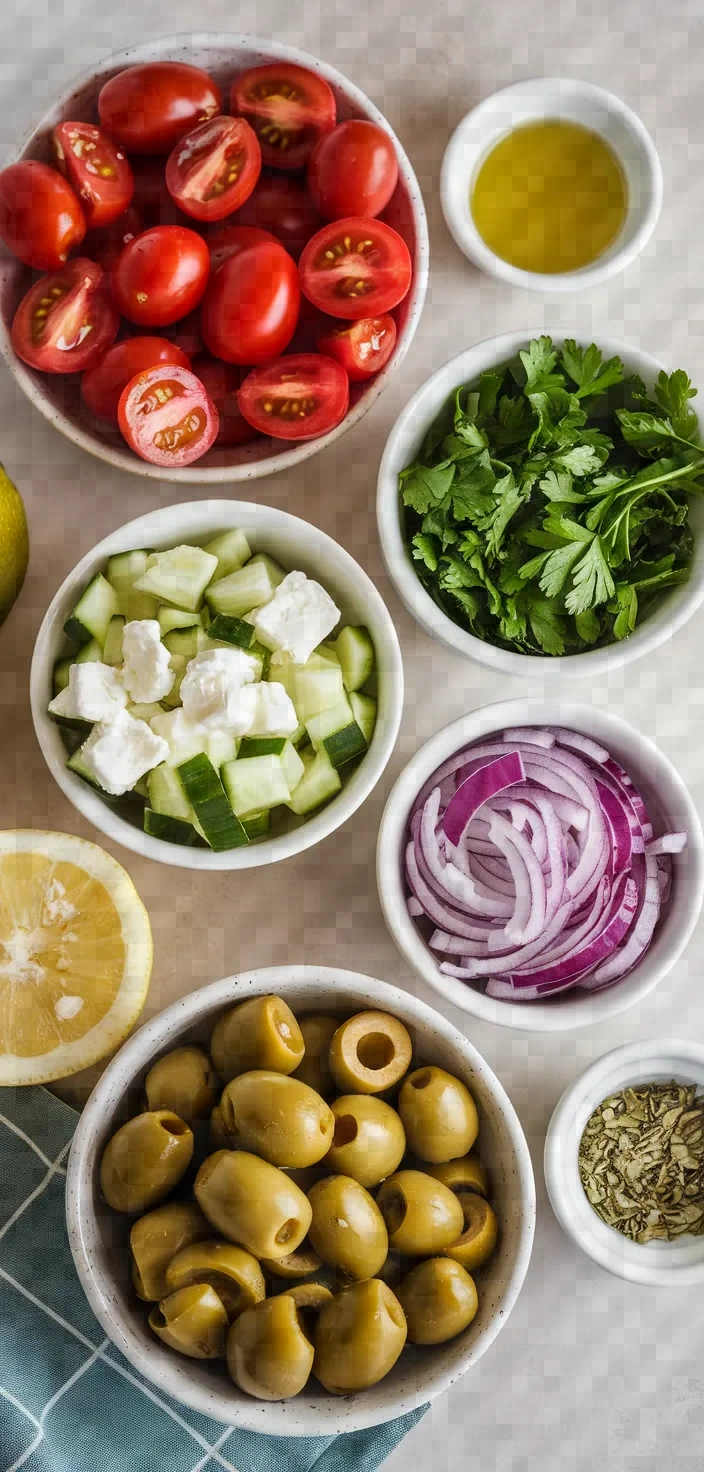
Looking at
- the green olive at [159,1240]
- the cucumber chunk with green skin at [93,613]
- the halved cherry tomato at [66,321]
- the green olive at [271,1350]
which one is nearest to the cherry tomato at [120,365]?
the halved cherry tomato at [66,321]

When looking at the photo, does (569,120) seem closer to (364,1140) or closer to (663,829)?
(663,829)

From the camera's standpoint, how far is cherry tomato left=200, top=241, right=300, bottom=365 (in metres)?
1.56

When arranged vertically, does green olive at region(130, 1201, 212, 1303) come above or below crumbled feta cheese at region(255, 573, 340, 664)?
below

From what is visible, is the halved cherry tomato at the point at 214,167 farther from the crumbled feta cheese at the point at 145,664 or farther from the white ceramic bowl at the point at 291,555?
the crumbled feta cheese at the point at 145,664

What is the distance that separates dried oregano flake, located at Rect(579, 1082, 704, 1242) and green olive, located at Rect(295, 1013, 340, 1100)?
414 mm

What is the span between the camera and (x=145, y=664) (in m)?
1.45

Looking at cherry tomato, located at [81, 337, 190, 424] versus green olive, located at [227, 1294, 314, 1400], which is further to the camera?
cherry tomato, located at [81, 337, 190, 424]

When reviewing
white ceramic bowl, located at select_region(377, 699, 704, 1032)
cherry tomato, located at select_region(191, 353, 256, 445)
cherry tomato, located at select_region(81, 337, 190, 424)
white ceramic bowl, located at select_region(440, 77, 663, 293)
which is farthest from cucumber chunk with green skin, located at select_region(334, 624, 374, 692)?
white ceramic bowl, located at select_region(440, 77, 663, 293)

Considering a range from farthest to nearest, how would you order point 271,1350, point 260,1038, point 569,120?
point 569,120 < point 260,1038 < point 271,1350

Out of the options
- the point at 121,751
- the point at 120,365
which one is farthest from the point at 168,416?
the point at 121,751

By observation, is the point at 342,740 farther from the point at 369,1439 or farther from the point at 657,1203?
the point at 369,1439

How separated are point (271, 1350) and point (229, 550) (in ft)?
3.16

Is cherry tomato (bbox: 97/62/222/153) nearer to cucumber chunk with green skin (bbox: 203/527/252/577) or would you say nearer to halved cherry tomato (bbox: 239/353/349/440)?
halved cherry tomato (bbox: 239/353/349/440)

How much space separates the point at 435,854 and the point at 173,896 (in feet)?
1.29
